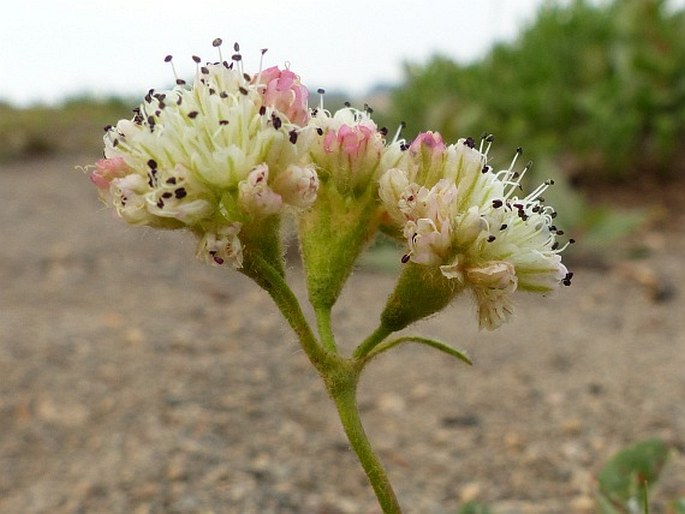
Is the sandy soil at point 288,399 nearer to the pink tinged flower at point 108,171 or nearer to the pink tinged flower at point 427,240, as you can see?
the pink tinged flower at point 108,171

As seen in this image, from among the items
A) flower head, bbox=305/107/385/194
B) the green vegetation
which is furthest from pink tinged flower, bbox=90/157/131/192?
the green vegetation

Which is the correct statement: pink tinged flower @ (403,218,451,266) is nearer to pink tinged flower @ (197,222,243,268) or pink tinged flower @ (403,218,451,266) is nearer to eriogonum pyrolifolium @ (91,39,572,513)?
eriogonum pyrolifolium @ (91,39,572,513)

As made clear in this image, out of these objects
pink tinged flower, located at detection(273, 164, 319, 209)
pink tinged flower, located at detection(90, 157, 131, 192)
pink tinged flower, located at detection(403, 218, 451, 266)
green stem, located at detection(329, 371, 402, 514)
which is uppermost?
pink tinged flower, located at detection(90, 157, 131, 192)

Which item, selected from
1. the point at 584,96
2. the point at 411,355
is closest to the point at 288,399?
the point at 411,355

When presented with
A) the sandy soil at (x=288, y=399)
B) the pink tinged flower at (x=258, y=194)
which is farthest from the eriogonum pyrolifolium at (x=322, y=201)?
the sandy soil at (x=288, y=399)

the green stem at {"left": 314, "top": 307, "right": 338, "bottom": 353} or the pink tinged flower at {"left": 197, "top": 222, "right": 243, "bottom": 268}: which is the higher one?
the pink tinged flower at {"left": 197, "top": 222, "right": 243, "bottom": 268}

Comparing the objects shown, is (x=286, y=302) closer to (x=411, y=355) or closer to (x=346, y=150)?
(x=346, y=150)
